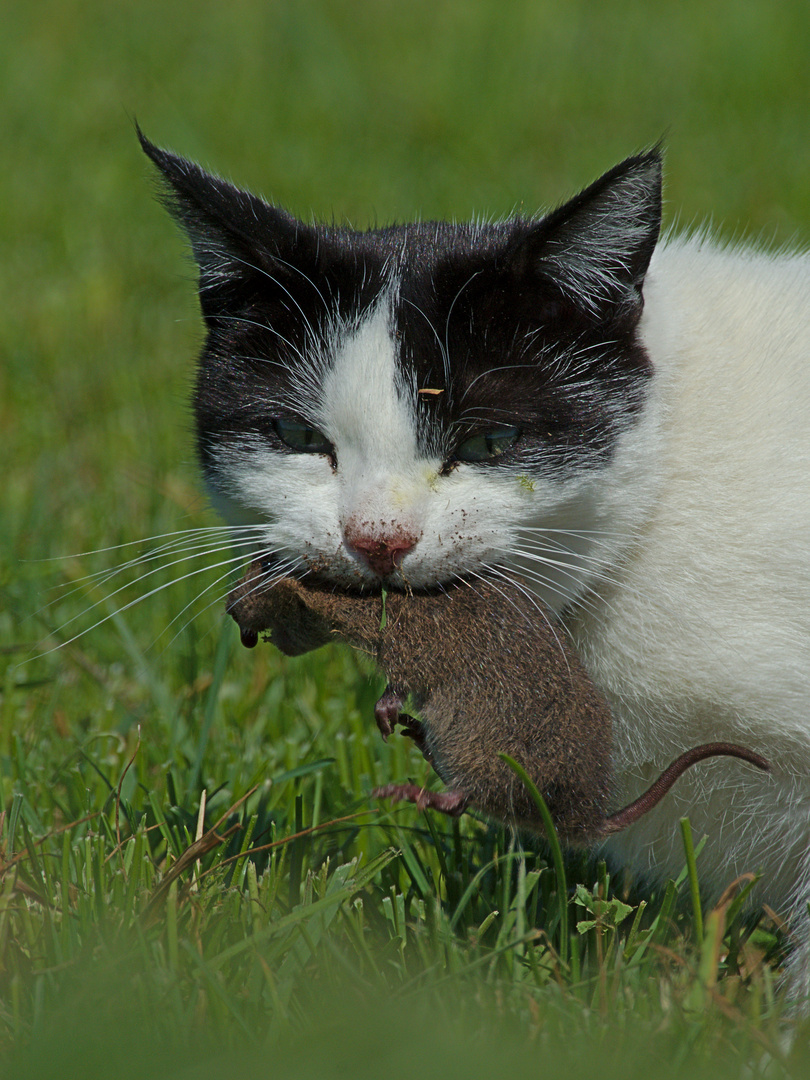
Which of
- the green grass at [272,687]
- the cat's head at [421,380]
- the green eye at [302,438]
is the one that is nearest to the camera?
the green grass at [272,687]

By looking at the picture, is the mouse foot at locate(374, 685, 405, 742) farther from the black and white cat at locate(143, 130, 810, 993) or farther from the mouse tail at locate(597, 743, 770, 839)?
the mouse tail at locate(597, 743, 770, 839)

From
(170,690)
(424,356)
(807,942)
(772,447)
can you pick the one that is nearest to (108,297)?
(170,690)

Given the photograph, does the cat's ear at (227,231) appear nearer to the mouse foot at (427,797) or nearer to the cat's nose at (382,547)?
the cat's nose at (382,547)

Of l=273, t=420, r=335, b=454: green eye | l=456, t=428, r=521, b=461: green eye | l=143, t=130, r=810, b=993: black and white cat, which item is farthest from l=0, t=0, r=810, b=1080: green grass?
l=456, t=428, r=521, b=461: green eye

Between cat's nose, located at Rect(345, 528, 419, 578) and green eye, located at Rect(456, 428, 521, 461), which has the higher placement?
green eye, located at Rect(456, 428, 521, 461)

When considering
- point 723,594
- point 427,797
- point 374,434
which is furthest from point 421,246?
point 427,797

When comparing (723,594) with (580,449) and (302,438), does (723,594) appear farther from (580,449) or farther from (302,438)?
(302,438)

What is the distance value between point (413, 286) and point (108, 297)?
306cm

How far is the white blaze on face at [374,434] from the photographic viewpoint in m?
1.67

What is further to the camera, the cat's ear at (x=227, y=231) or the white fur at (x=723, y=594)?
the cat's ear at (x=227, y=231)

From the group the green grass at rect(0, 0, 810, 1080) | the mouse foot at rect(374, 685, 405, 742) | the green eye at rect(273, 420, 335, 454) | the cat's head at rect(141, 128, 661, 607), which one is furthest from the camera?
the green eye at rect(273, 420, 335, 454)

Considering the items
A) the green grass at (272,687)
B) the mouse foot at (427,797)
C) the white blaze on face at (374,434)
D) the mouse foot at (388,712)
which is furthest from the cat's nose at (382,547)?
the green grass at (272,687)

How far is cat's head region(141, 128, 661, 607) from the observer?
174cm

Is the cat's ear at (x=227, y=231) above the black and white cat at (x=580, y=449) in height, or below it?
above
